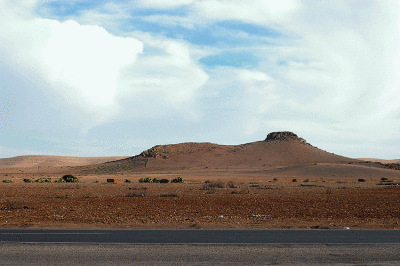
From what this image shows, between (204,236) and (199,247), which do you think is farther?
(204,236)

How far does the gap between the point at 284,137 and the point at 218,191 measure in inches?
4906

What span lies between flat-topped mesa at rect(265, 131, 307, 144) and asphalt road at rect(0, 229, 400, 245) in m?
149

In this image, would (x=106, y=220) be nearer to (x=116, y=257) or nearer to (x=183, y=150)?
(x=116, y=257)

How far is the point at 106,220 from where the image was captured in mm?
18766

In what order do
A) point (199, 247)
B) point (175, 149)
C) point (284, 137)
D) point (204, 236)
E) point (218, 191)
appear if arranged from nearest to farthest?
1. point (199, 247)
2. point (204, 236)
3. point (218, 191)
4. point (175, 149)
5. point (284, 137)

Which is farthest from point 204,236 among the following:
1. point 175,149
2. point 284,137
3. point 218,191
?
point 284,137

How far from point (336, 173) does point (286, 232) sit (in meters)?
83.0

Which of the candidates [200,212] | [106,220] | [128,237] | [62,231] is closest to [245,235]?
[128,237]

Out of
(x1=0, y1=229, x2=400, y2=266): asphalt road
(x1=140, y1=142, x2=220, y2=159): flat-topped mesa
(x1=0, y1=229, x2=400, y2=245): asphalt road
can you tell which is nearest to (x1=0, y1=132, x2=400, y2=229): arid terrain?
(x1=140, y1=142, x2=220, y2=159): flat-topped mesa

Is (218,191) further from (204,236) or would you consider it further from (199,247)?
(199,247)

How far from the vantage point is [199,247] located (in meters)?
10.9

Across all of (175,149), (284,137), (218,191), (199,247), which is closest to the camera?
(199,247)

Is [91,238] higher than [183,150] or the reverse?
the reverse

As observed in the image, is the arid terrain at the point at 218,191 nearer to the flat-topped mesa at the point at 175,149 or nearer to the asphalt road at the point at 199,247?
the flat-topped mesa at the point at 175,149
